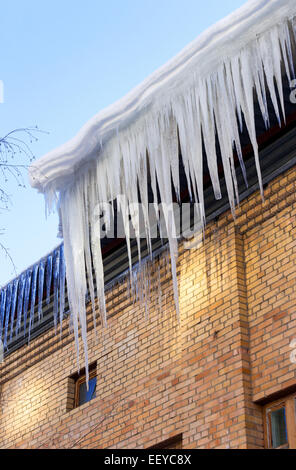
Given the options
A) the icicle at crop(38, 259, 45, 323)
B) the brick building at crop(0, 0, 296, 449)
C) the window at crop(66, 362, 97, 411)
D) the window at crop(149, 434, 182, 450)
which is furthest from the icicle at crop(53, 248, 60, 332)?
the window at crop(149, 434, 182, 450)

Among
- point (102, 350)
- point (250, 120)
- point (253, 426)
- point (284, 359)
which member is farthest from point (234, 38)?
point (102, 350)

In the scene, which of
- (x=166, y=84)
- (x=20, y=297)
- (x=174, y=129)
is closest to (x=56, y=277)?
(x=20, y=297)

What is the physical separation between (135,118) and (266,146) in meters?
1.21

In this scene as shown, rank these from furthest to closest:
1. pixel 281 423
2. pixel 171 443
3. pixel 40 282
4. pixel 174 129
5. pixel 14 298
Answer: pixel 14 298
pixel 40 282
pixel 171 443
pixel 174 129
pixel 281 423

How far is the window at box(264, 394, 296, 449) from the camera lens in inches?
267

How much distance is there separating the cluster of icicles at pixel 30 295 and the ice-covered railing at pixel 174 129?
1.53 metres

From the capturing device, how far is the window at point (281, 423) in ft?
22.2

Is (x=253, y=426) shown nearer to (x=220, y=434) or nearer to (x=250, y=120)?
(x=220, y=434)

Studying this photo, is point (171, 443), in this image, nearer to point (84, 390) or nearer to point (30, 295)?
point (84, 390)

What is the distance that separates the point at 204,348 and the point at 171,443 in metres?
0.96

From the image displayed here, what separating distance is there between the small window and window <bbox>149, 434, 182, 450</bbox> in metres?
1.57

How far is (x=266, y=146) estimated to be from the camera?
7.56m

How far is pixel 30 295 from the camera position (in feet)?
34.3

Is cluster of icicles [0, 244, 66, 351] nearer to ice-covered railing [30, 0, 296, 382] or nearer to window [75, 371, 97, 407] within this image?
window [75, 371, 97, 407]
